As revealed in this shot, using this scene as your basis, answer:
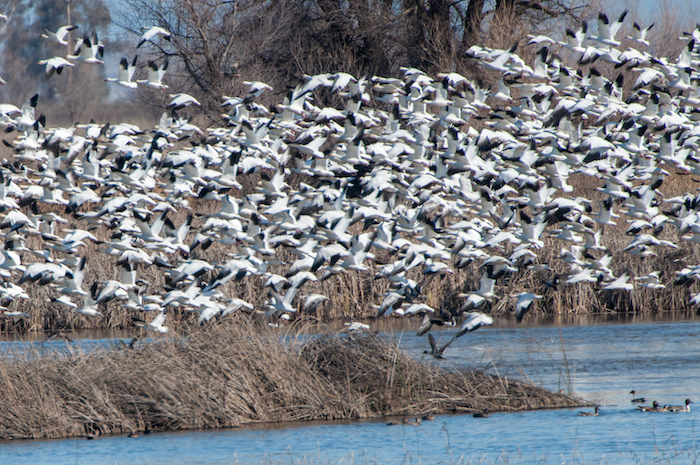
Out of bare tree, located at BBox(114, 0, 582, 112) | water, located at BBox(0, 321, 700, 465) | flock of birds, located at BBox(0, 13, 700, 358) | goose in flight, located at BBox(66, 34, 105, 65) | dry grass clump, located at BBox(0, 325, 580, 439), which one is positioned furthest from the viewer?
bare tree, located at BBox(114, 0, 582, 112)

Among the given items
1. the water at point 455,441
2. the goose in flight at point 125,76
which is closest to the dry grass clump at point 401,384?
the water at point 455,441

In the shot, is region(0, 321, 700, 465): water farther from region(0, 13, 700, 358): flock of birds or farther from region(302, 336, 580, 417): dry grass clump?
region(0, 13, 700, 358): flock of birds

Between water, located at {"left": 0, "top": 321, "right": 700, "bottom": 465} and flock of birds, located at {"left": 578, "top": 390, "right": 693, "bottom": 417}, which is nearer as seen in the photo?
water, located at {"left": 0, "top": 321, "right": 700, "bottom": 465}

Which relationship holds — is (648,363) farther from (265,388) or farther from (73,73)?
(73,73)

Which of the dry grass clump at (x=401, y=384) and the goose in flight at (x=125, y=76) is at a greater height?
the goose in flight at (x=125, y=76)

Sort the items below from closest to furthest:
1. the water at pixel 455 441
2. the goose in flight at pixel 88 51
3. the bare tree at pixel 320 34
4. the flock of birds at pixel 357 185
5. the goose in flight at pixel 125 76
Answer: the water at pixel 455 441
the flock of birds at pixel 357 185
the goose in flight at pixel 88 51
the goose in flight at pixel 125 76
the bare tree at pixel 320 34

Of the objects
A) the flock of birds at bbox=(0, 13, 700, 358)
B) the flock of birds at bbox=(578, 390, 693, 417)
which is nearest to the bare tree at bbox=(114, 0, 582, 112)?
the flock of birds at bbox=(0, 13, 700, 358)

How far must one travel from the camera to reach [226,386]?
1378 cm

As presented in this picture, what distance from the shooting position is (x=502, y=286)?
22.4m

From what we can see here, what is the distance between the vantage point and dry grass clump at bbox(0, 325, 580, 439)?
44.0ft

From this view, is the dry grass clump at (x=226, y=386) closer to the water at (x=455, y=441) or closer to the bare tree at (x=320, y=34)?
the water at (x=455, y=441)

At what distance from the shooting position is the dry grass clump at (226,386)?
13.4m

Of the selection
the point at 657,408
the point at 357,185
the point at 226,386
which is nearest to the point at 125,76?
the point at 357,185

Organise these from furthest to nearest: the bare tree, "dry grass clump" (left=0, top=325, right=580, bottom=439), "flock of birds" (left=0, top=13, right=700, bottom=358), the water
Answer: the bare tree
"flock of birds" (left=0, top=13, right=700, bottom=358)
"dry grass clump" (left=0, top=325, right=580, bottom=439)
the water
